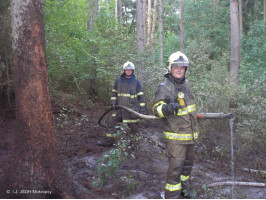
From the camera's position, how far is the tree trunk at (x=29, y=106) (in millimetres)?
3432

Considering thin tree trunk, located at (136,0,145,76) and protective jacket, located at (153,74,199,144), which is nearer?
protective jacket, located at (153,74,199,144)

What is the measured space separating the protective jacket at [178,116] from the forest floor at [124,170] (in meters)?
1.01

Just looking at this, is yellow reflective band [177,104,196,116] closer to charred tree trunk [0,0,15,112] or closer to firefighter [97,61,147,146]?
firefighter [97,61,147,146]

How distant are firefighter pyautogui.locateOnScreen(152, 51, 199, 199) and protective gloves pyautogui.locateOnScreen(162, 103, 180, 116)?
0.31 feet

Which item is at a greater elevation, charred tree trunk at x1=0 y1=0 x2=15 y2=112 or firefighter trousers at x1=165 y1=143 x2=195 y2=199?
charred tree trunk at x1=0 y1=0 x2=15 y2=112

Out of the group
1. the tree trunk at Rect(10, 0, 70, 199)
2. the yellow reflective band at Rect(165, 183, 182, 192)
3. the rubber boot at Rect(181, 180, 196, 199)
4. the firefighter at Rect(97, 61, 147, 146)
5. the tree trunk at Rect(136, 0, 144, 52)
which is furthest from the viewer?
the tree trunk at Rect(136, 0, 144, 52)

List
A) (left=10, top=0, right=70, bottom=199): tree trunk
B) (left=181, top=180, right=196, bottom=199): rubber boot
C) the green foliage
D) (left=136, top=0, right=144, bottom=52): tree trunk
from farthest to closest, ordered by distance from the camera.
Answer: (left=136, top=0, right=144, bottom=52): tree trunk, the green foliage, (left=181, top=180, right=196, bottom=199): rubber boot, (left=10, top=0, right=70, bottom=199): tree trunk

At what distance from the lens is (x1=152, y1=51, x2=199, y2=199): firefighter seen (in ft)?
12.6

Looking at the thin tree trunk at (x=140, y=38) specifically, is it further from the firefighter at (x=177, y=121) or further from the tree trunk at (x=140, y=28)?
the firefighter at (x=177, y=121)

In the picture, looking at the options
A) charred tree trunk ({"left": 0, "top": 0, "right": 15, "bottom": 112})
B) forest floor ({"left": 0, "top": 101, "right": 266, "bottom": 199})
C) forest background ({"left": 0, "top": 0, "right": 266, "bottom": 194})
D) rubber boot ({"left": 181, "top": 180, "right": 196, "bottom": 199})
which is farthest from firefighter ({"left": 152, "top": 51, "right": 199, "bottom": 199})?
charred tree trunk ({"left": 0, "top": 0, "right": 15, "bottom": 112})

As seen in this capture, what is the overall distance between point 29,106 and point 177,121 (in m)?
2.15

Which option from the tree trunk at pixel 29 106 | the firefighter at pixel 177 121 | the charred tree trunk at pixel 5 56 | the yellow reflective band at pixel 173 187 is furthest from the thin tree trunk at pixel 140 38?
the tree trunk at pixel 29 106

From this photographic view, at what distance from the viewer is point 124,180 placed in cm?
429

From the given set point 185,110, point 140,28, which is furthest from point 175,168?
point 140,28
